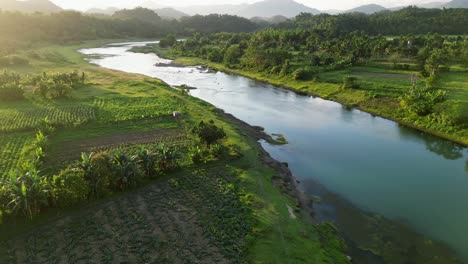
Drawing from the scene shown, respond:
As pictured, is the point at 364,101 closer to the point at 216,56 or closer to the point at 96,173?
the point at 96,173

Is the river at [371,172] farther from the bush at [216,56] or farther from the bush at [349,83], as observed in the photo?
the bush at [216,56]

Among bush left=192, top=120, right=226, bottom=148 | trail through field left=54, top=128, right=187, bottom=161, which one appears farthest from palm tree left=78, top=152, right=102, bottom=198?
bush left=192, top=120, right=226, bottom=148

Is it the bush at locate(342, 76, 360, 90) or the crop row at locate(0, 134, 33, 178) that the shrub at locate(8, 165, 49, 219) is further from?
the bush at locate(342, 76, 360, 90)

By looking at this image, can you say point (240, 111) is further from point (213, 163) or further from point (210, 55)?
point (210, 55)

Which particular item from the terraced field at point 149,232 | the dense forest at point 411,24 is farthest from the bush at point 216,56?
the terraced field at point 149,232

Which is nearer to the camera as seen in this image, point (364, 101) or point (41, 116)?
point (41, 116)

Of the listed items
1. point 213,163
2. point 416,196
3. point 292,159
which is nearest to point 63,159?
point 213,163

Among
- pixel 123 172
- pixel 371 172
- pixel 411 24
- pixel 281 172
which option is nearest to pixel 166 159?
pixel 123 172
